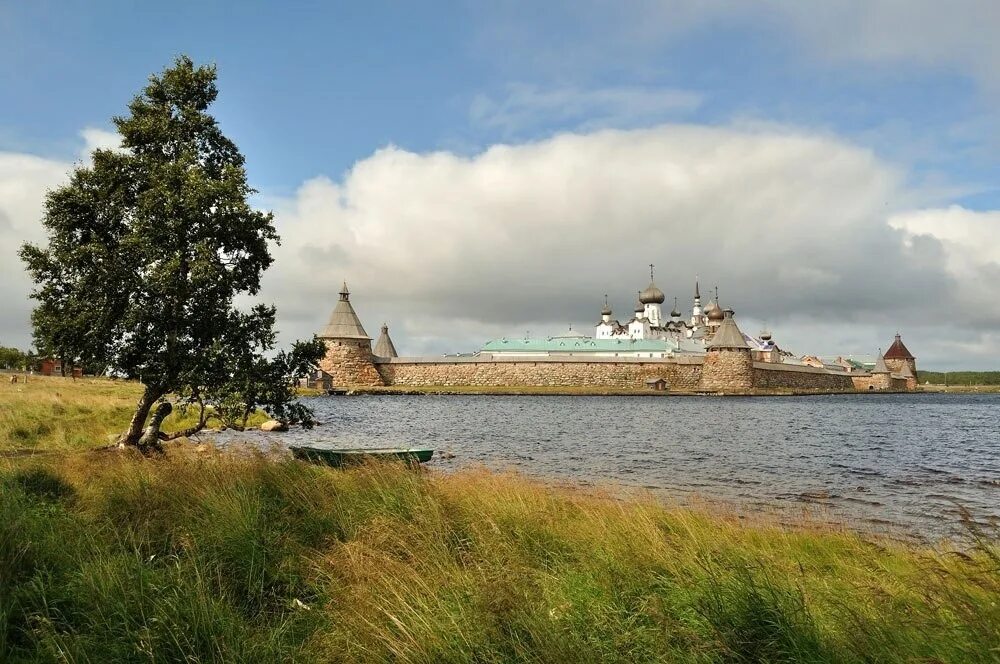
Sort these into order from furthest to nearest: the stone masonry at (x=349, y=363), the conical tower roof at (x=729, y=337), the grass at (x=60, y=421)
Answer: the stone masonry at (x=349, y=363)
the conical tower roof at (x=729, y=337)
the grass at (x=60, y=421)

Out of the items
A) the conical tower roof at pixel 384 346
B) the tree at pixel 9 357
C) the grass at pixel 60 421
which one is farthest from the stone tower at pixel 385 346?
the grass at pixel 60 421

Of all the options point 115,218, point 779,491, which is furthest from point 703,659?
point 779,491

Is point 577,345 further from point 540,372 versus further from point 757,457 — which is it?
point 757,457

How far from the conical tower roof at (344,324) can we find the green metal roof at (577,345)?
73.8 feet

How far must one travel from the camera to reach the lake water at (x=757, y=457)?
1264 centimetres

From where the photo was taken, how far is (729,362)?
3275 inches

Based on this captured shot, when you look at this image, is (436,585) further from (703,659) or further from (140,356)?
(140,356)

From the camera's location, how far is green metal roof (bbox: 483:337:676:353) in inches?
3799

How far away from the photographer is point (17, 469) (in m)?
7.61

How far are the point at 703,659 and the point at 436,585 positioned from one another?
5.24ft

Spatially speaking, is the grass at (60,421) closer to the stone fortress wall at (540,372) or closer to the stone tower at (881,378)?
the stone fortress wall at (540,372)

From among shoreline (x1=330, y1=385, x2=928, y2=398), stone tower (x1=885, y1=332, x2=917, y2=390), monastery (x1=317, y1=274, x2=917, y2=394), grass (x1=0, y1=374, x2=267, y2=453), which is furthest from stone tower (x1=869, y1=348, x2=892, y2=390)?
grass (x1=0, y1=374, x2=267, y2=453)

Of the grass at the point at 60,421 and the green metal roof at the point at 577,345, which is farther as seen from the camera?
the green metal roof at the point at 577,345

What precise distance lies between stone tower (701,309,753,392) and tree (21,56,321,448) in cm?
7887
